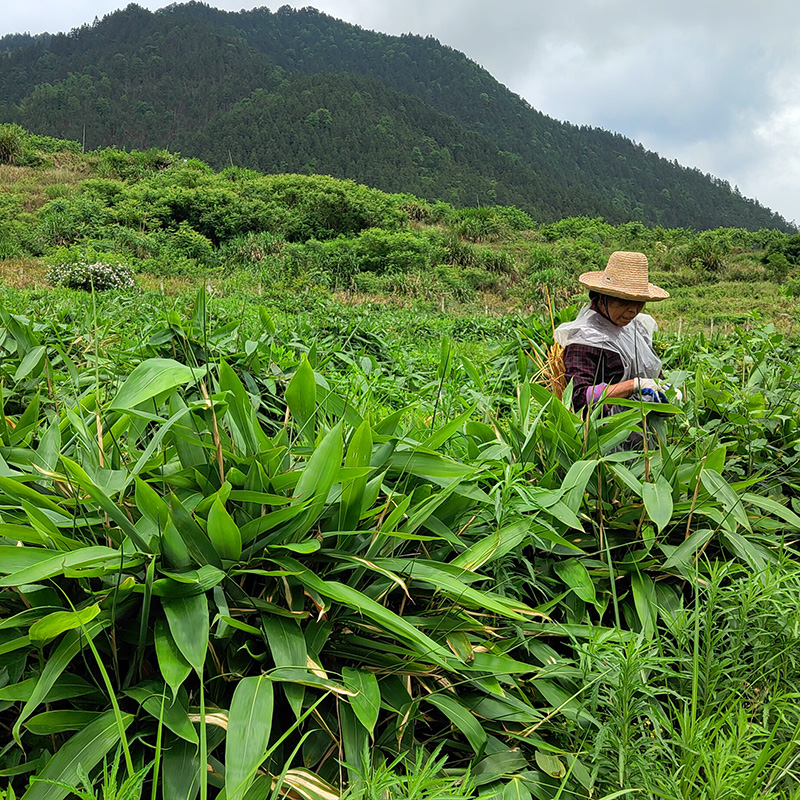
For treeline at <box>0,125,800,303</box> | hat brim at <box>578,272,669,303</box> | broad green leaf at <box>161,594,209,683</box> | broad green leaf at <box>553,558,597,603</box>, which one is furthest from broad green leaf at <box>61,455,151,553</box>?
treeline at <box>0,125,800,303</box>

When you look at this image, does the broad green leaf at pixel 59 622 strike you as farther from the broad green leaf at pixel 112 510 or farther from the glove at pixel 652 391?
the glove at pixel 652 391

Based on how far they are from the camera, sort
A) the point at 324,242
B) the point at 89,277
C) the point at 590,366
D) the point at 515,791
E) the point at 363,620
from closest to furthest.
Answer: the point at 515,791 < the point at 363,620 < the point at 590,366 < the point at 89,277 < the point at 324,242

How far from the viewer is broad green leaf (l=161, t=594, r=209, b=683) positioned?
92 cm

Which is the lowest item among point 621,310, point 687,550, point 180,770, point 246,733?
point 180,770

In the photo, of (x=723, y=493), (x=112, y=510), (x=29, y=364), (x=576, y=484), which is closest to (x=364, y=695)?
(x=112, y=510)

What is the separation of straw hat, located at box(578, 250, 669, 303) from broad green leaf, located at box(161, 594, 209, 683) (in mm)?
1989

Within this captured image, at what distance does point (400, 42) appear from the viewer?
Result: 113m

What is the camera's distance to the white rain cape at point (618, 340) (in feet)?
7.58

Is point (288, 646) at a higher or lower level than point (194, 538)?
lower

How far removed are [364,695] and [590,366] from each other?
1.65 m

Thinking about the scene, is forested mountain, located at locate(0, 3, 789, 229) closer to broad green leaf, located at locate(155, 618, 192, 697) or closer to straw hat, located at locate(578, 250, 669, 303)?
straw hat, located at locate(578, 250, 669, 303)

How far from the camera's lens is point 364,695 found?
1001 millimetres

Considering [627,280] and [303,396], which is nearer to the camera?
[303,396]

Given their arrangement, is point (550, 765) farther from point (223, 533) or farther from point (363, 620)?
point (223, 533)
